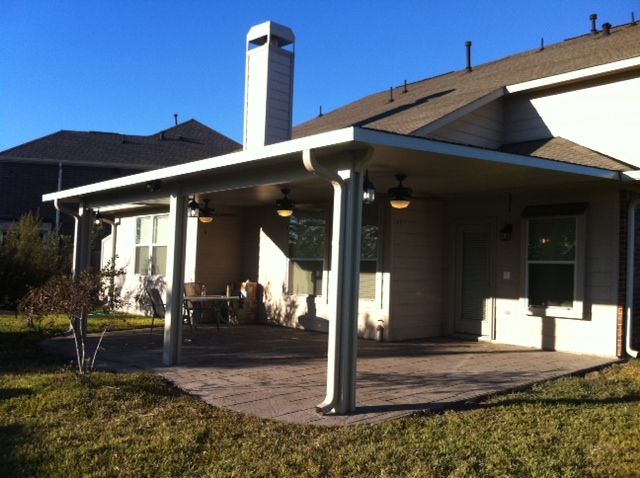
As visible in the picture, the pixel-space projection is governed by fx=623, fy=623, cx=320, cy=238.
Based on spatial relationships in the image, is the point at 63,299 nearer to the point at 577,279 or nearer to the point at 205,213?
the point at 205,213

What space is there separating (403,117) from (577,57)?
3.05m

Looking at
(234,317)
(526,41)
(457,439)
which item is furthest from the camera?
(526,41)

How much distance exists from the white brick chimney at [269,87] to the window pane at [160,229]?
4.95 meters

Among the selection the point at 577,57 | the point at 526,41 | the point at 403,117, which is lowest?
the point at 403,117

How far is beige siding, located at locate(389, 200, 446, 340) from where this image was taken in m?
10.1

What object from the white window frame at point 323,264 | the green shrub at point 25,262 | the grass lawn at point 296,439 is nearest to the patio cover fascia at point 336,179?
the grass lawn at point 296,439

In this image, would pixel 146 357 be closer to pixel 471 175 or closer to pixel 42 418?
pixel 42 418

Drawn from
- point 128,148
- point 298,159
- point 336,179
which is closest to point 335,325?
point 336,179

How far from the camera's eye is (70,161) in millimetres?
25922

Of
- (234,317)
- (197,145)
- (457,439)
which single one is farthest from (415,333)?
(197,145)

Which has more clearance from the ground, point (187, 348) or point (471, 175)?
point (471, 175)

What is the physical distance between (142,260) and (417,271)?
7.83 metres

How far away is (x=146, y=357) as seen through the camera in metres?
8.45

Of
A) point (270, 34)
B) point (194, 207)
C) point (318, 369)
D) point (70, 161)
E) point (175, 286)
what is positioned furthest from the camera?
point (70, 161)
